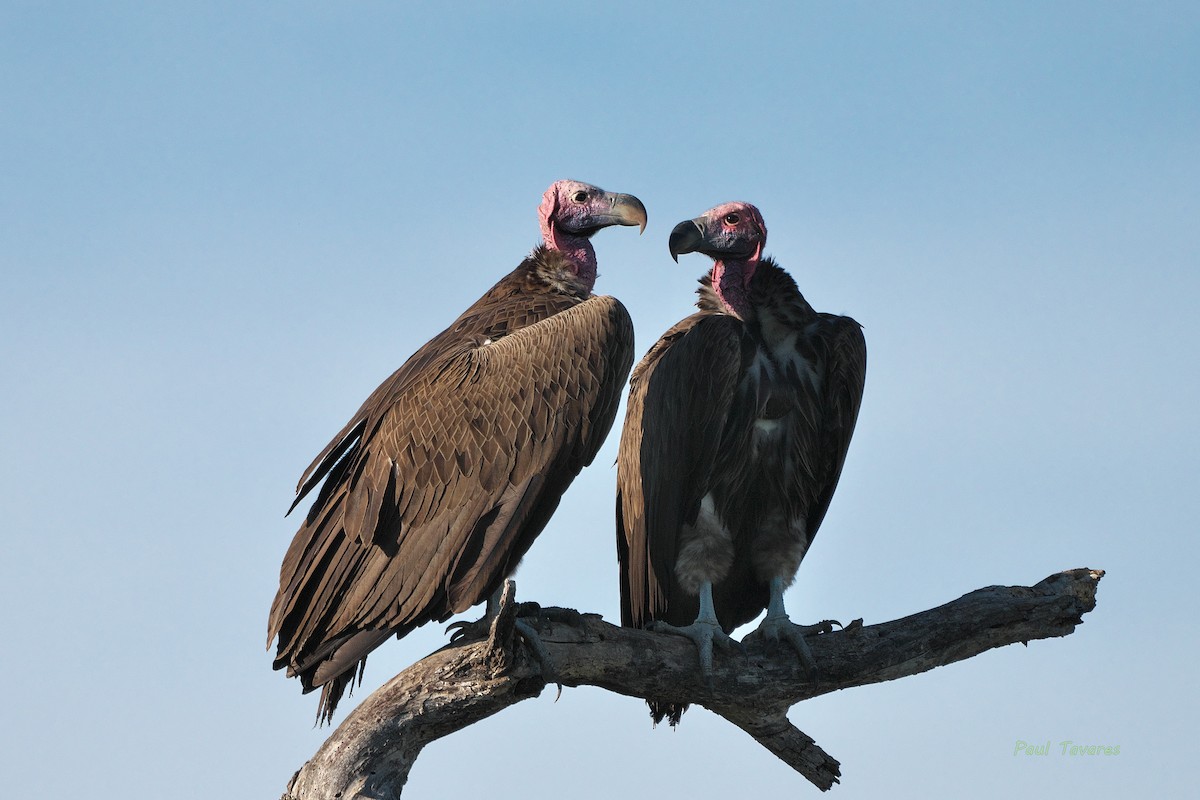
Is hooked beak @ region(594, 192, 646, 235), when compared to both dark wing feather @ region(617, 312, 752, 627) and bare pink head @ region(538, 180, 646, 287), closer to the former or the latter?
bare pink head @ region(538, 180, 646, 287)

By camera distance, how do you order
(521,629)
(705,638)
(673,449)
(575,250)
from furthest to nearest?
(575,250), (673,449), (705,638), (521,629)

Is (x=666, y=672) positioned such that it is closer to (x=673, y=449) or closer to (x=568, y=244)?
(x=673, y=449)

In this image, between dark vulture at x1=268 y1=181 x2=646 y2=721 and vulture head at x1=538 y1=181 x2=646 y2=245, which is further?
vulture head at x1=538 y1=181 x2=646 y2=245

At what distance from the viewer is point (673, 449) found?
7910 mm

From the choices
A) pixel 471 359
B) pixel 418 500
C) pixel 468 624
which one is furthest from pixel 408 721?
pixel 471 359

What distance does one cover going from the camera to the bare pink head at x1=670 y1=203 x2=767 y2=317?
851cm

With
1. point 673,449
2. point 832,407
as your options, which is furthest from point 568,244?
point 832,407

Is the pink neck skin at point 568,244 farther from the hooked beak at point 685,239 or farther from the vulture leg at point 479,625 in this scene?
the vulture leg at point 479,625

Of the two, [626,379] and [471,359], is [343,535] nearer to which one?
[471,359]

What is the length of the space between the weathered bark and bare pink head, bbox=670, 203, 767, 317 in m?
2.22

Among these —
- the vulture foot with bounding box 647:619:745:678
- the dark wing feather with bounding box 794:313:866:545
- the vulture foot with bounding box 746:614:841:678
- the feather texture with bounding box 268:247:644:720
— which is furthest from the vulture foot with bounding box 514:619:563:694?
the dark wing feather with bounding box 794:313:866:545

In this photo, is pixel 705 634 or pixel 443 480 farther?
pixel 705 634

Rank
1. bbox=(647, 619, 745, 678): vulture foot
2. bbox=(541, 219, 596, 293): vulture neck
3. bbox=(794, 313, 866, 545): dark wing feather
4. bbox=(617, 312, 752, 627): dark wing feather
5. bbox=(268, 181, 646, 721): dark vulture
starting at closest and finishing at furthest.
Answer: bbox=(268, 181, 646, 721): dark vulture → bbox=(647, 619, 745, 678): vulture foot → bbox=(617, 312, 752, 627): dark wing feather → bbox=(794, 313, 866, 545): dark wing feather → bbox=(541, 219, 596, 293): vulture neck

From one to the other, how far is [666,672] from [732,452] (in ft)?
4.79
